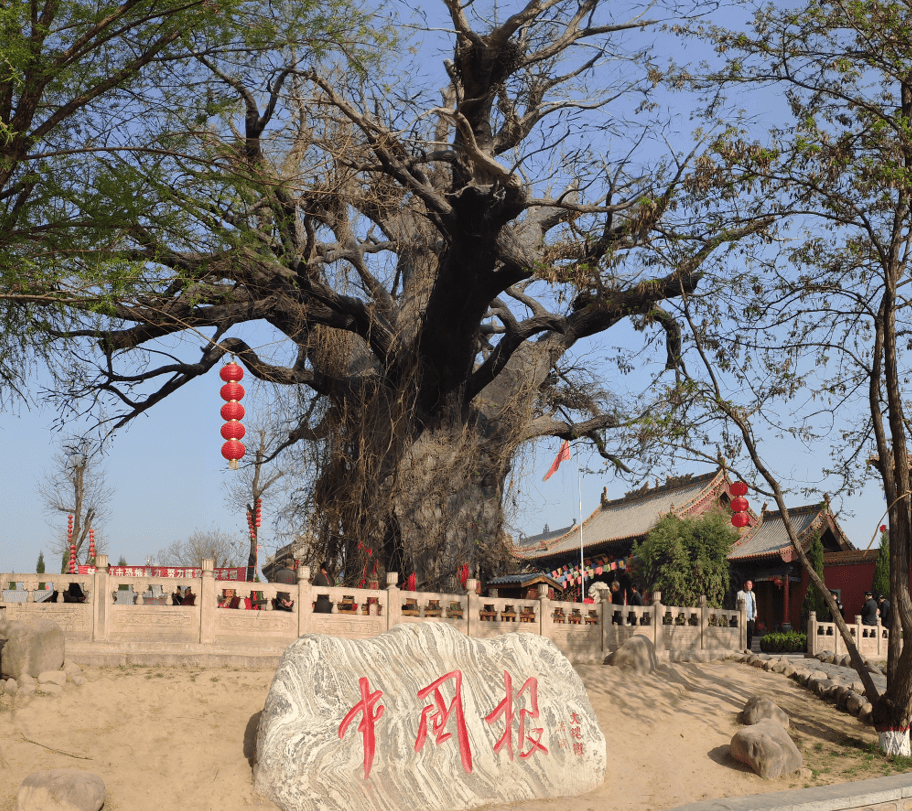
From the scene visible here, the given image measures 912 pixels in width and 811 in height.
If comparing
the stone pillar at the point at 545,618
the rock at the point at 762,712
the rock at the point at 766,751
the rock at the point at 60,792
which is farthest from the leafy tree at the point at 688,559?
the rock at the point at 60,792

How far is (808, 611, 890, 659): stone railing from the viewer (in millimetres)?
16031

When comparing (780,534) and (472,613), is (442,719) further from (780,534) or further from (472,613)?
(780,534)

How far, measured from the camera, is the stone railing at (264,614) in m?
9.39

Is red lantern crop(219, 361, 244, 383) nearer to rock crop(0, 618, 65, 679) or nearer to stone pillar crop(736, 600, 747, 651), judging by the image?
rock crop(0, 618, 65, 679)

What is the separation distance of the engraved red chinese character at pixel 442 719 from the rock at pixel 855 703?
21.3ft

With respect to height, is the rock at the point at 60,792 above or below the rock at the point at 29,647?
below

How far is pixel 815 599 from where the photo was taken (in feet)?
62.5

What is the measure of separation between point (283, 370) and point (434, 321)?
2.43 metres

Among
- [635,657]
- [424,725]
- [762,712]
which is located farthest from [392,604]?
[762,712]

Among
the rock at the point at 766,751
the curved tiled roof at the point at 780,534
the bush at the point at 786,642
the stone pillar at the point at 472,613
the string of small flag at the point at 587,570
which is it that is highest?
the curved tiled roof at the point at 780,534

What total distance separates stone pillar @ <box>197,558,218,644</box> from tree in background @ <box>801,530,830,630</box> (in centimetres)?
1259

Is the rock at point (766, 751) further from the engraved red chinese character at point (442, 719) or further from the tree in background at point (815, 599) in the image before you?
the tree in background at point (815, 599)

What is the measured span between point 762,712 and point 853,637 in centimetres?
686

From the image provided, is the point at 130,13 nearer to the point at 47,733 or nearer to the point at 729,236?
the point at 47,733
